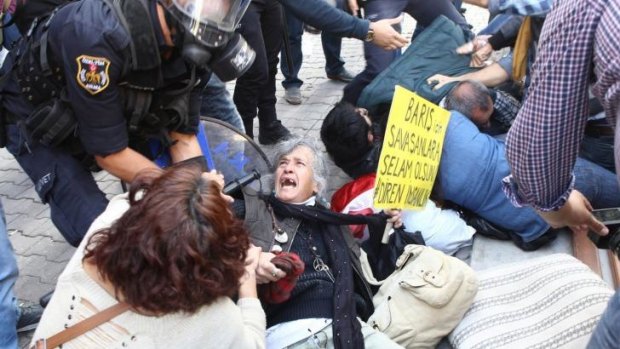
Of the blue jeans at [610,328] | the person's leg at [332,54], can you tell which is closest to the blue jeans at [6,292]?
the blue jeans at [610,328]

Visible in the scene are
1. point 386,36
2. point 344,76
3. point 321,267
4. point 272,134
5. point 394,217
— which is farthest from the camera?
point 344,76

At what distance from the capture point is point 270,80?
13.6 ft

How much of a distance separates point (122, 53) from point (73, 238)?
0.73m

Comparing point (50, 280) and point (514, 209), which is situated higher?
point (514, 209)

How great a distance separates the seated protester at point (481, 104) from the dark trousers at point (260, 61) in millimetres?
1110

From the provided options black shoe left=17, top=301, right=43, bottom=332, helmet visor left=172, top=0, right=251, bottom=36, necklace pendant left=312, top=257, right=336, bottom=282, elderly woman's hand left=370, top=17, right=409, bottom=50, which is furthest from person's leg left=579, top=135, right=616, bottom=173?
black shoe left=17, top=301, right=43, bottom=332

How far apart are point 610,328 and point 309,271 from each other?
1.41 m

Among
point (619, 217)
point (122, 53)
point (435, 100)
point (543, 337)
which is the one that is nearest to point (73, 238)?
point (122, 53)

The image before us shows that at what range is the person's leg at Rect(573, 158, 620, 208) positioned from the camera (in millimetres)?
2787

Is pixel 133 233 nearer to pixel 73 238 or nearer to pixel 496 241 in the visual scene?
pixel 73 238

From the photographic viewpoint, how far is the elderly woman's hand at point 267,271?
1.92 meters

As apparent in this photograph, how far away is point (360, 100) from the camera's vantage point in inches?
145

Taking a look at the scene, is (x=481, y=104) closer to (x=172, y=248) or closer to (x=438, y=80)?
(x=438, y=80)

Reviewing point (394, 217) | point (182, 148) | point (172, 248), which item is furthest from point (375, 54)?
point (172, 248)
